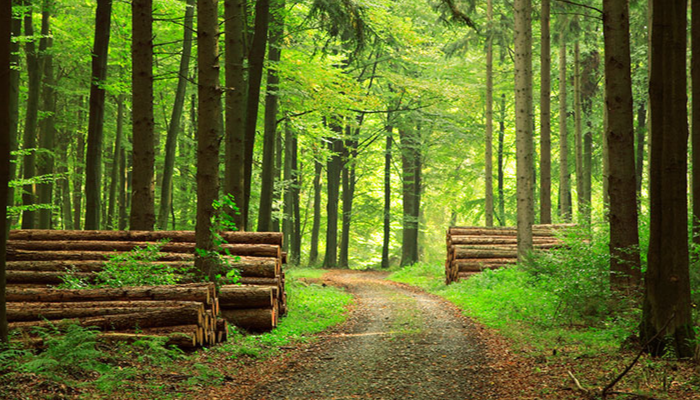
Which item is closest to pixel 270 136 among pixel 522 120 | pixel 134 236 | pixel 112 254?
pixel 134 236

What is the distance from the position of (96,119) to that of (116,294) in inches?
283

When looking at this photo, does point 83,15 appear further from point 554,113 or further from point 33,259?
point 554,113

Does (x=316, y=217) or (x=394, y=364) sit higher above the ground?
(x=316, y=217)

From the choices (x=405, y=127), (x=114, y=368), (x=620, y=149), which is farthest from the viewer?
(x=405, y=127)

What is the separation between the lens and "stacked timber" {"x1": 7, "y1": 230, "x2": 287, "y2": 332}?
1008cm

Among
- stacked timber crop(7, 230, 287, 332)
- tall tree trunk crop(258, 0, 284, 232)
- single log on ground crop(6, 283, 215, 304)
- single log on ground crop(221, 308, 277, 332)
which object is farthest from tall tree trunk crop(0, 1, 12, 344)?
tall tree trunk crop(258, 0, 284, 232)

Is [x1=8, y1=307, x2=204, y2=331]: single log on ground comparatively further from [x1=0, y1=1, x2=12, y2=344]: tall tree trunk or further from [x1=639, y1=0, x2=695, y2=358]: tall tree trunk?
[x1=639, y1=0, x2=695, y2=358]: tall tree trunk

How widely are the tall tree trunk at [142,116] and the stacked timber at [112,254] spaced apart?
88cm

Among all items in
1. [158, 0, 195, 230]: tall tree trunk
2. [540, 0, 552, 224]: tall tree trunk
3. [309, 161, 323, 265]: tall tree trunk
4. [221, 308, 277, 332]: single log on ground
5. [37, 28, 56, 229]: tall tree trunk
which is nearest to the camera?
[221, 308, 277, 332]: single log on ground

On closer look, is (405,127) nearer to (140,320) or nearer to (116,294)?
(116,294)

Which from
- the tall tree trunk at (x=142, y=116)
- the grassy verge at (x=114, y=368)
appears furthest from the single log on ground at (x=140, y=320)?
the tall tree trunk at (x=142, y=116)

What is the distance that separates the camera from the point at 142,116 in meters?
12.7

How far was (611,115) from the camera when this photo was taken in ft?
33.9

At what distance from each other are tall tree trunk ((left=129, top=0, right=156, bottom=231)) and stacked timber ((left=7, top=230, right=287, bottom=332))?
88 cm
